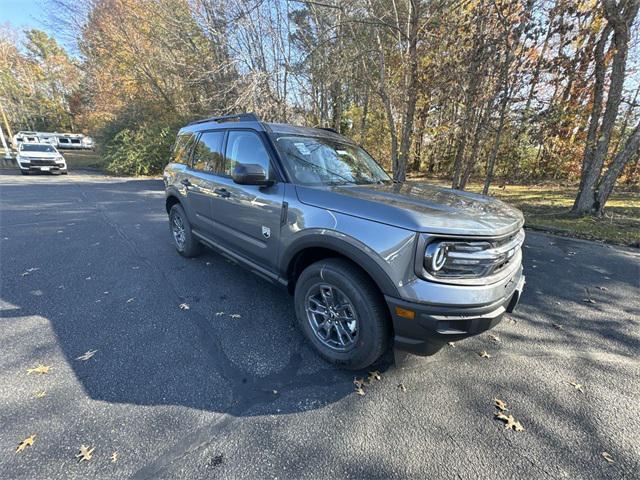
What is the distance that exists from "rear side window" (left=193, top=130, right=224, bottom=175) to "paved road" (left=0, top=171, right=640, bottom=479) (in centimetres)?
145

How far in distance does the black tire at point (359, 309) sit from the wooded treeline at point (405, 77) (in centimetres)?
682

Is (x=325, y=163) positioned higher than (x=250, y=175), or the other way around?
(x=325, y=163)

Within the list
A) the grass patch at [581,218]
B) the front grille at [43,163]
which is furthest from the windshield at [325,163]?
the front grille at [43,163]

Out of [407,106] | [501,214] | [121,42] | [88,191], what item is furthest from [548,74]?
[121,42]

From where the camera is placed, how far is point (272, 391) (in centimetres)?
207

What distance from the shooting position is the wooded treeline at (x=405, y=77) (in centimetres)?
632

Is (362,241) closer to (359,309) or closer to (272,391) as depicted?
(359,309)

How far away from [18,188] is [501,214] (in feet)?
48.8

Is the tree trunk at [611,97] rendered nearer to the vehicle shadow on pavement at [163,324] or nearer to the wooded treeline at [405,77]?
the wooded treeline at [405,77]

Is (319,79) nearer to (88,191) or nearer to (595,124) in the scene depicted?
(595,124)

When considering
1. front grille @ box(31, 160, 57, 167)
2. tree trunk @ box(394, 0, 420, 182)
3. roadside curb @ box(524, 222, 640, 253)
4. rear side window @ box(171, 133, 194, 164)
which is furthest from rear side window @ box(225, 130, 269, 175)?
front grille @ box(31, 160, 57, 167)

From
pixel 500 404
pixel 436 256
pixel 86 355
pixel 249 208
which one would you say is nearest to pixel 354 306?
pixel 436 256

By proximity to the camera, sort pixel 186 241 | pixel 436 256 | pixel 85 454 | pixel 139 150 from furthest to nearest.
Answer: pixel 139 150, pixel 186 241, pixel 436 256, pixel 85 454

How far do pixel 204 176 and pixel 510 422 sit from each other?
3.81 m
